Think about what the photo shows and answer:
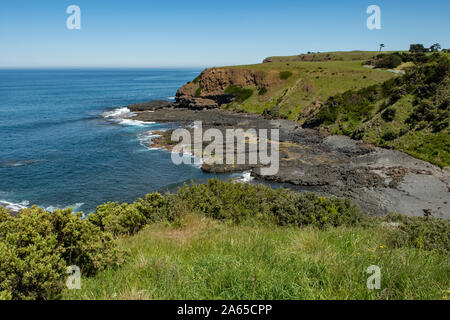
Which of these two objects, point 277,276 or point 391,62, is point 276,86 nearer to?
point 391,62

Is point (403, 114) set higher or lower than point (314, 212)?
higher

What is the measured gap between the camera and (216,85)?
80500 millimetres

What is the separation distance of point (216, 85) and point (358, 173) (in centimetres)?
5716

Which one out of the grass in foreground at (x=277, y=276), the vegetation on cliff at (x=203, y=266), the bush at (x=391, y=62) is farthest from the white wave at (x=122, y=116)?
the bush at (x=391, y=62)

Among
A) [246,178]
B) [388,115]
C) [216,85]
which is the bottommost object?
[246,178]

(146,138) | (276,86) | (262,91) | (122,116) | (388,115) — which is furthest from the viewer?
(276,86)

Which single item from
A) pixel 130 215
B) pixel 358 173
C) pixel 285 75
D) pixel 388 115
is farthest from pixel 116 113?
pixel 130 215

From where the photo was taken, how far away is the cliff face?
77.0m

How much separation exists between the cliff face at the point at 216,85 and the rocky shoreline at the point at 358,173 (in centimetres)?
2958

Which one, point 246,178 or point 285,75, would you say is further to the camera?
point 285,75

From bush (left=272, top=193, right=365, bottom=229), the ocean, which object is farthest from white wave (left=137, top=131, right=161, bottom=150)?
bush (left=272, top=193, right=365, bottom=229)

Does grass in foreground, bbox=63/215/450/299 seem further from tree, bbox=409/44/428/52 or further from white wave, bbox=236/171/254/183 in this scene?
tree, bbox=409/44/428/52

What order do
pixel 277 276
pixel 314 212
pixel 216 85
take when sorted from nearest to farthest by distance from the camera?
pixel 277 276
pixel 314 212
pixel 216 85

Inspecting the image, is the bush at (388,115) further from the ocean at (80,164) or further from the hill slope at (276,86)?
the ocean at (80,164)
